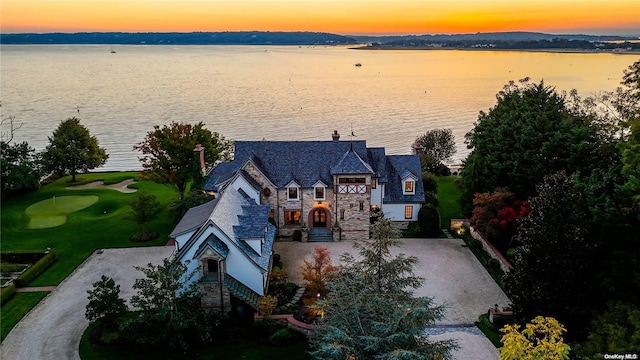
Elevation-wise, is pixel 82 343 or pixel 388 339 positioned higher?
pixel 388 339

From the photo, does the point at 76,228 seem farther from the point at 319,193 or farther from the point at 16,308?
the point at 319,193

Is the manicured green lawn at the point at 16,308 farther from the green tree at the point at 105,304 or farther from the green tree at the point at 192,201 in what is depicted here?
the green tree at the point at 192,201

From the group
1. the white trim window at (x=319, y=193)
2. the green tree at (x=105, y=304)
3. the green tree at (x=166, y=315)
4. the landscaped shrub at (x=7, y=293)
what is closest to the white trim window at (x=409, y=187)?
the white trim window at (x=319, y=193)

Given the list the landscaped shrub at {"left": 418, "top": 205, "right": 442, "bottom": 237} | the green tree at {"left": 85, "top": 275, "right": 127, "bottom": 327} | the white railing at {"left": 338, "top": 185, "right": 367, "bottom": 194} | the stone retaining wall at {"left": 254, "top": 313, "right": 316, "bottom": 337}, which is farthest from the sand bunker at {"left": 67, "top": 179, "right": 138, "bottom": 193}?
the stone retaining wall at {"left": 254, "top": 313, "right": 316, "bottom": 337}

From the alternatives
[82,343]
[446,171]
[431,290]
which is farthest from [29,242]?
[446,171]

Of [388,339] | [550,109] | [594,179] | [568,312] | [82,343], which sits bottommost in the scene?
[82,343]

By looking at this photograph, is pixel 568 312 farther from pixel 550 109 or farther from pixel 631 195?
pixel 550 109
